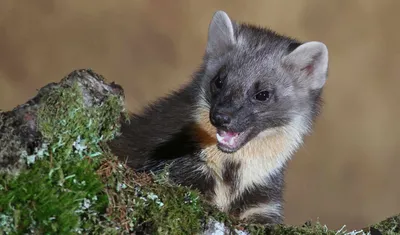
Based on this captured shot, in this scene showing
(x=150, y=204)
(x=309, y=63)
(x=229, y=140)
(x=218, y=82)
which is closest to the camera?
(x=150, y=204)

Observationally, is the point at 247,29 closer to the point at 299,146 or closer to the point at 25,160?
the point at 299,146

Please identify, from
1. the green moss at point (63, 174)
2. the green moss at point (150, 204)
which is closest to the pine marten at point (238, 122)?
the green moss at point (150, 204)

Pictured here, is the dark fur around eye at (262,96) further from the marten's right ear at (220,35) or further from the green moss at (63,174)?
the green moss at (63,174)

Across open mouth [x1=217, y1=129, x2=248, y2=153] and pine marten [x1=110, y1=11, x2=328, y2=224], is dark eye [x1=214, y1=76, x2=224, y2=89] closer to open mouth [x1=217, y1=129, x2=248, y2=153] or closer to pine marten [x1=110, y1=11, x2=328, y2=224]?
pine marten [x1=110, y1=11, x2=328, y2=224]

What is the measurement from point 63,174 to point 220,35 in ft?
5.27

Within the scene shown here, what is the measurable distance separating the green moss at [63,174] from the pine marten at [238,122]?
958mm

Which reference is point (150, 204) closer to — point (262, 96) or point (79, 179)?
point (79, 179)

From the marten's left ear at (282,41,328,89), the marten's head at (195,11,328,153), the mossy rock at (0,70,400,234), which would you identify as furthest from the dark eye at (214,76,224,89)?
the mossy rock at (0,70,400,234)

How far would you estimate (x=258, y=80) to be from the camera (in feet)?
8.80

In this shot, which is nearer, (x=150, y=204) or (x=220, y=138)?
(x=150, y=204)

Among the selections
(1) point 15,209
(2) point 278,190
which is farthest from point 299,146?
(1) point 15,209

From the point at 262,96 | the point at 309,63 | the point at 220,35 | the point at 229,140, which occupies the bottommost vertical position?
the point at 229,140

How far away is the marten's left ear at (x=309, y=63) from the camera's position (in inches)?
110

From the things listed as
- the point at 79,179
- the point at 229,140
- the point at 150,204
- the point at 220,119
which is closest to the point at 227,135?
the point at 229,140
